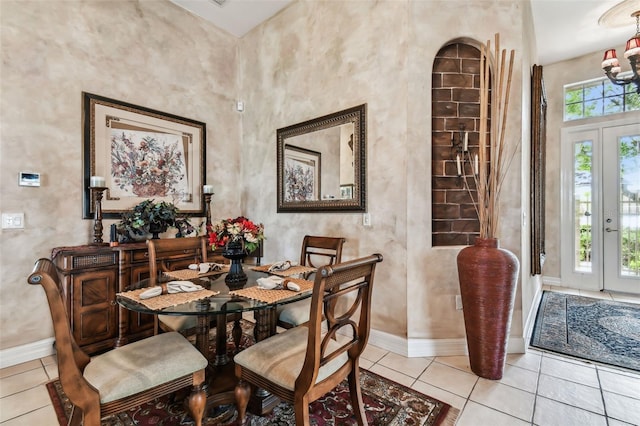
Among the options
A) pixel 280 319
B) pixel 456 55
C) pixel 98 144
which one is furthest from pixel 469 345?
pixel 98 144

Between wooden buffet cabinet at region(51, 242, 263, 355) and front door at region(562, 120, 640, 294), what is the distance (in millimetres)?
5456

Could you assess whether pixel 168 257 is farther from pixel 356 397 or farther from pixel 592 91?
pixel 592 91

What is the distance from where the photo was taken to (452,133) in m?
2.50

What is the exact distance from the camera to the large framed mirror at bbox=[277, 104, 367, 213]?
275 centimetres

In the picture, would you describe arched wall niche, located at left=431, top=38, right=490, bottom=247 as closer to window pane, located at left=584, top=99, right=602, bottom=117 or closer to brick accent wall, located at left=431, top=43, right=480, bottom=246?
brick accent wall, located at left=431, top=43, right=480, bottom=246

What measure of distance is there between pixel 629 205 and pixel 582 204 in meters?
0.49

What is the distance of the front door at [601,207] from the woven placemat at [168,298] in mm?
5269

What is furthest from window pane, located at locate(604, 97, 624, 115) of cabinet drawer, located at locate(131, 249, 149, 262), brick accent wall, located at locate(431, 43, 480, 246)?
cabinet drawer, located at locate(131, 249, 149, 262)

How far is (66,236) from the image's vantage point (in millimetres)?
2598

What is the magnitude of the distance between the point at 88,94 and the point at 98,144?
0.45 meters

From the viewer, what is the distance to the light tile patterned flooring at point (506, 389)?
168 cm

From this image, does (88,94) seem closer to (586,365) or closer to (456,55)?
(456,55)

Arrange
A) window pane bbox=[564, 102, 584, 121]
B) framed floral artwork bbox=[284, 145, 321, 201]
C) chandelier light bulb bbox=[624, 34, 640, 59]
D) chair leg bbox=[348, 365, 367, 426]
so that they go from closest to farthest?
chair leg bbox=[348, 365, 367, 426] < chandelier light bulb bbox=[624, 34, 640, 59] < framed floral artwork bbox=[284, 145, 321, 201] < window pane bbox=[564, 102, 584, 121]

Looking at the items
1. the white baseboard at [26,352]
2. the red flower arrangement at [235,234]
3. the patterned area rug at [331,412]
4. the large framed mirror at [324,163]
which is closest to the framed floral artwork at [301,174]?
the large framed mirror at [324,163]
